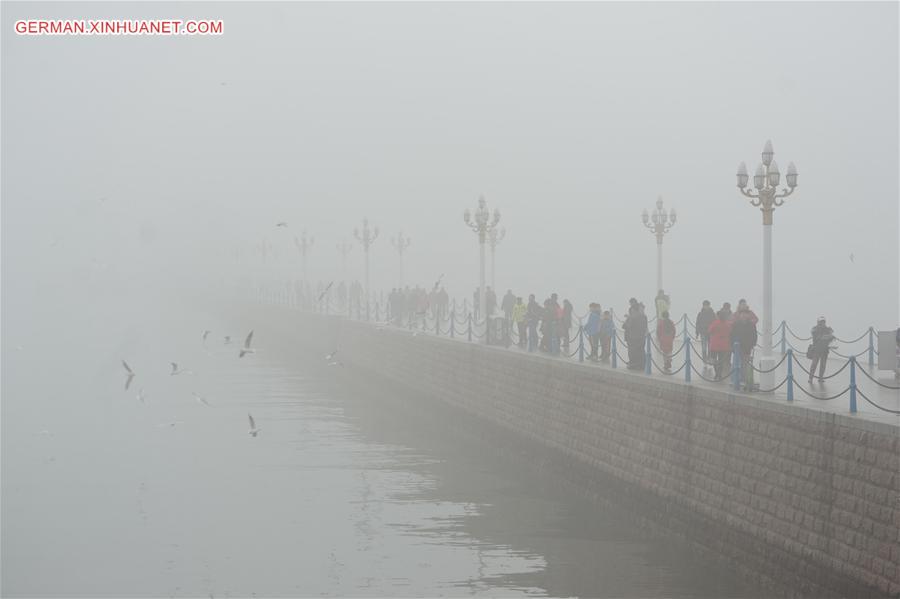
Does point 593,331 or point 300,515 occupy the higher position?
point 593,331

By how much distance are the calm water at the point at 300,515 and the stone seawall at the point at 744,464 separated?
2.51ft

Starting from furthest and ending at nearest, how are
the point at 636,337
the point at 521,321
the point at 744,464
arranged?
the point at 521,321 < the point at 636,337 < the point at 744,464

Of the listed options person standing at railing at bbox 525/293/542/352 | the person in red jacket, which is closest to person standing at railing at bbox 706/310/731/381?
the person in red jacket

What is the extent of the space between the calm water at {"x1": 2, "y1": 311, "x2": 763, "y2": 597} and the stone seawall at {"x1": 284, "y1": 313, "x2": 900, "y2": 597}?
30.1 inches

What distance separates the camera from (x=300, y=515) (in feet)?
83.8

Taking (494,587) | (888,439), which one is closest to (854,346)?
(494,587)

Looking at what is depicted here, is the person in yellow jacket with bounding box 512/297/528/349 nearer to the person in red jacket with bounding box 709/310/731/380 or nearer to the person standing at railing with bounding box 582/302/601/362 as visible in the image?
the person standing at railing with bounding box 582/302/601/362

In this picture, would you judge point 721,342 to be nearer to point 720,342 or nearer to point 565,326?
point 720,342

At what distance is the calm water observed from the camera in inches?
785

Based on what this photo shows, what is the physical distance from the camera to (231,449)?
35.7 meters

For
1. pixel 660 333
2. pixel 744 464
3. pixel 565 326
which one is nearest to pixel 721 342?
pixel 660 333

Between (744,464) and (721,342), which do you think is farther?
(721,342)

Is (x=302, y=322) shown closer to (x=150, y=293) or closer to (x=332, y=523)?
(x=332, y=523)

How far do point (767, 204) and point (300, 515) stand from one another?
10080 mm
